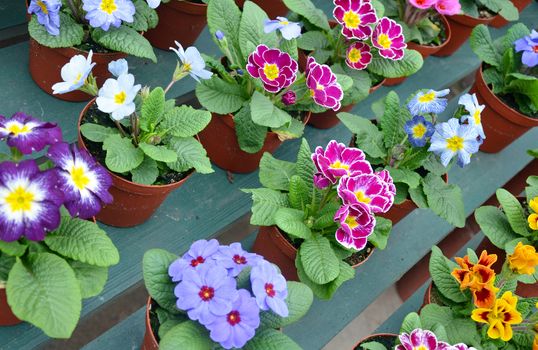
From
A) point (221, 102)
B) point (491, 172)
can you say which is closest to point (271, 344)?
point (221, 102)

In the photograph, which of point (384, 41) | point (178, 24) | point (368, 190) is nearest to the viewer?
point (368, 190)

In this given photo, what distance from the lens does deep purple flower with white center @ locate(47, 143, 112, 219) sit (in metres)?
1.24

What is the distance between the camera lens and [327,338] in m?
1.76

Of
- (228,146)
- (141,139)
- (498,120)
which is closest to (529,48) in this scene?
(498,120)

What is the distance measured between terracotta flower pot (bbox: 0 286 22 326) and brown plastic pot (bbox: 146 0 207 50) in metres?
1.13

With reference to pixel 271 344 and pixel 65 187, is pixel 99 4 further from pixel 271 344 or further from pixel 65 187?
pixel 271 344

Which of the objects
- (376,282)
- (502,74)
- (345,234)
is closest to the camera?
(345,234)

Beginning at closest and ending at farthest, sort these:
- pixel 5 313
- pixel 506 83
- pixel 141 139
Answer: pixel 5 313, pixel 141 139, pixel 506 83

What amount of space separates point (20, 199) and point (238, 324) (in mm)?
485

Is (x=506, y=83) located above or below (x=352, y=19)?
below

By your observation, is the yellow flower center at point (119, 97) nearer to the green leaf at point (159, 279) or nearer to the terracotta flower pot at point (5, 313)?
the green leaf at point (159, 279)

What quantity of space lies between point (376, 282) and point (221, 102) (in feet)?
2.50

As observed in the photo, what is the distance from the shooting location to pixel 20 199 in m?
1.15

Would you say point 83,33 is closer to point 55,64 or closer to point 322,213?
point 55,64
